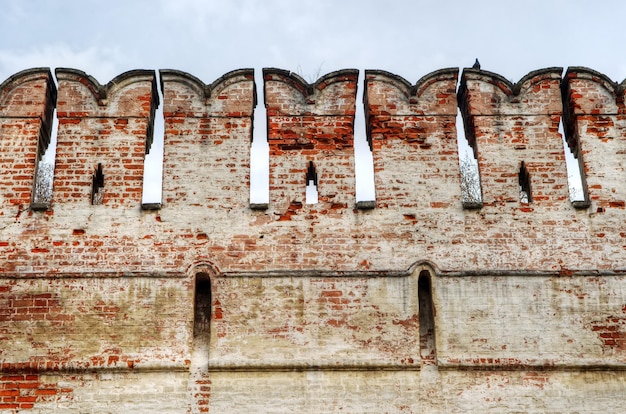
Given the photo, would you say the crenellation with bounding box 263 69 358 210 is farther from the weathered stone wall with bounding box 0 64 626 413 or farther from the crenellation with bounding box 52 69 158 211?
the crenellation with bounding box 52 69 158 211

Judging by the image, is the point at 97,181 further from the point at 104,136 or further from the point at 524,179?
the point at 524,179

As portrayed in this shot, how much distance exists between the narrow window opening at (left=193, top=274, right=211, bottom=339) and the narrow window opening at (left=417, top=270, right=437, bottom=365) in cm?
232

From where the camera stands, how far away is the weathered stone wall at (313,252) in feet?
29.5

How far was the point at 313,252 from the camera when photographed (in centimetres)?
959

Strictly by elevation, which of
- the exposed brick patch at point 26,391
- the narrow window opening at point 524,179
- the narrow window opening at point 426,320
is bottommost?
the exposed brick patch at point 26,391

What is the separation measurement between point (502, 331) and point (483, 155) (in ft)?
7.06

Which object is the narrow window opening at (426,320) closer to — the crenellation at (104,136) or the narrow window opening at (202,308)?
the narrow window opening at (202,308)

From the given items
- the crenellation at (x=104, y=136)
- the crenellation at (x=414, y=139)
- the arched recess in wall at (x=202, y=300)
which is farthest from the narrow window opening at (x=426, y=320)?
the crenellation at (x=104, y=136)

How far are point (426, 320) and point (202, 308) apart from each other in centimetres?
247

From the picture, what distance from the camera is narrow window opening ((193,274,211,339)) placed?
30.6 ft

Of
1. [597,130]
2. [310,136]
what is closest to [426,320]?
[310,136]

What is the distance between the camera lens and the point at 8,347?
357 inches

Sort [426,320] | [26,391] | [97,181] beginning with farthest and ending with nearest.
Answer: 1. [97,181]
2. [426,320]
3. [26,391]

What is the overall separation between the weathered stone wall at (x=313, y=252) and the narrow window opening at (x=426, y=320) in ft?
0.08
